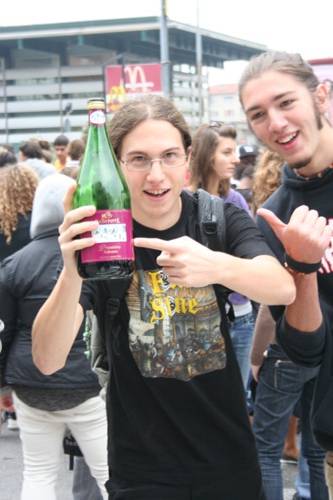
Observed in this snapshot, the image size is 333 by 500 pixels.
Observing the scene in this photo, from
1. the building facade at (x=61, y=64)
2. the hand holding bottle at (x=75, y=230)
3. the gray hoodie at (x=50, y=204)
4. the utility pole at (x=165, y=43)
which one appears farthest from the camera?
the building facade at (x=61, y=64)

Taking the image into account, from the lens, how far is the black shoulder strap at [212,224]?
1.90 m

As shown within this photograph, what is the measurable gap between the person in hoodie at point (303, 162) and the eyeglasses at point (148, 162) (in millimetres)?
384

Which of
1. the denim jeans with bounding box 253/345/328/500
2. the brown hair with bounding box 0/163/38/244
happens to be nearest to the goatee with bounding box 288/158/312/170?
the denim jeans with bounding box 253/345/328/500

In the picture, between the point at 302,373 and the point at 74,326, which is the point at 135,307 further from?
the point at 302,373

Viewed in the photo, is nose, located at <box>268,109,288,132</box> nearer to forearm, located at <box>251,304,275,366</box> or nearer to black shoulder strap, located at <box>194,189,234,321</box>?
black shoulder strap, located at <box>194,189,234,321</box>

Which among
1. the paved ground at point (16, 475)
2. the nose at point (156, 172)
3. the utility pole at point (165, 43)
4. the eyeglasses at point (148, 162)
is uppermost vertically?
the utility pole at point (165, 43)

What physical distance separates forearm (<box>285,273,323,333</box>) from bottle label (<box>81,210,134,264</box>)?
1.89 ft

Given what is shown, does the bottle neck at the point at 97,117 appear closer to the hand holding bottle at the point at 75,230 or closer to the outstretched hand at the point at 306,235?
the hand holding bottle at the point at 75,230

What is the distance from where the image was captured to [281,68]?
2115 millimetres

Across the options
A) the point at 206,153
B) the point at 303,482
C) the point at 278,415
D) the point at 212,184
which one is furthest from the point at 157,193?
the point at 206,153

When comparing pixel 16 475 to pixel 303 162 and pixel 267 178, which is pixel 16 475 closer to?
pixel 267 178

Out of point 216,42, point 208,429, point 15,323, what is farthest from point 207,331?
point 216,42

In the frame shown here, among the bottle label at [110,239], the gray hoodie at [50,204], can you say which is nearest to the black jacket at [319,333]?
the bottle label at [110,239]

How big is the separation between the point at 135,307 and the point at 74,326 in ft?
0.69
